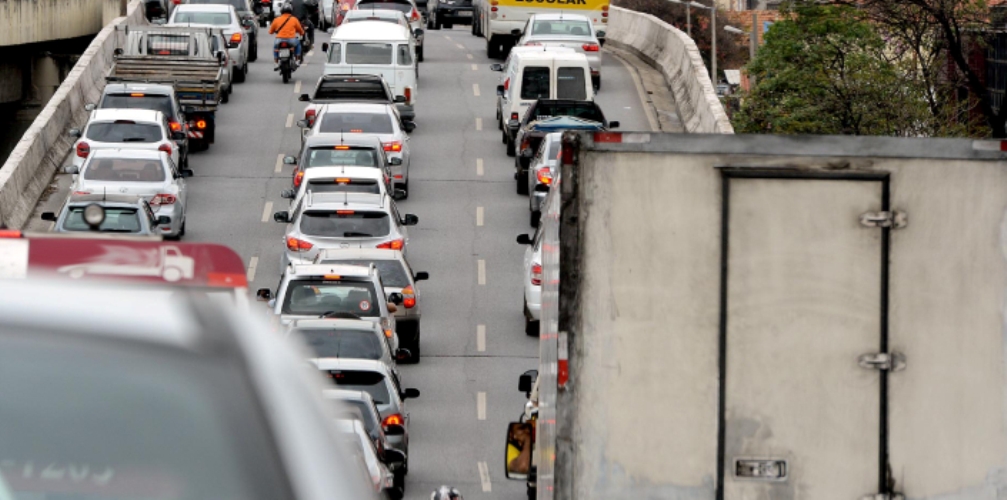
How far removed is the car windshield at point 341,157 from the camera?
3297cm

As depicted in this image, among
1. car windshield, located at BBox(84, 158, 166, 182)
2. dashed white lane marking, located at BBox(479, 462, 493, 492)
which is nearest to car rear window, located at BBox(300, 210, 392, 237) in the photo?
car windshield, located at BBox(84, 158, 166, 182)

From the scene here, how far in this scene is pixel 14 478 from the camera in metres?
2.34

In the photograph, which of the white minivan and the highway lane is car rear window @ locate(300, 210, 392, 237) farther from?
the white minivan

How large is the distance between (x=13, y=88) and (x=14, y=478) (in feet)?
195

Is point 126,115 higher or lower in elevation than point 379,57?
lower

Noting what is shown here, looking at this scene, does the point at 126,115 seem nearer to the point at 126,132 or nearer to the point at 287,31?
the point at 126,132

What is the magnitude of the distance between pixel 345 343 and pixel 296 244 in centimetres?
692

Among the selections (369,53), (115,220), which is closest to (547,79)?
(369,53)

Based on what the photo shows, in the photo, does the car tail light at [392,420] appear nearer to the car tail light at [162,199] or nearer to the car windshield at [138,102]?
the car tail light at [162,199]

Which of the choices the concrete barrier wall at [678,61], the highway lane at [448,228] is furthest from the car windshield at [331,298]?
the concrete barrier wall at [678,61]

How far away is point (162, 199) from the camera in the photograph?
102 ft

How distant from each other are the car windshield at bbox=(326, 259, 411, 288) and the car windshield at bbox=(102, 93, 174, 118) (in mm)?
11614

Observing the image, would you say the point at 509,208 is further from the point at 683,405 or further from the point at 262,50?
the point at 683,405

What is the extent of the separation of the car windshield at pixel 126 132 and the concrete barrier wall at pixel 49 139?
1.69 metres
